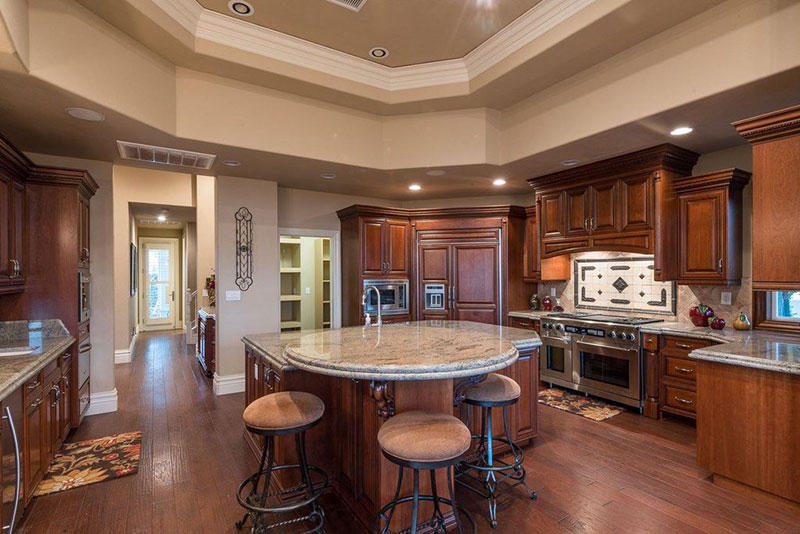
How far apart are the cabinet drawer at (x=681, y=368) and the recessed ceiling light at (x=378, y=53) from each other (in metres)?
3.86

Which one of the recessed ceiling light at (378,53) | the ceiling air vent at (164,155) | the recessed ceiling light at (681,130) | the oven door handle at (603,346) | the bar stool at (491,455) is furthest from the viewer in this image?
the oven door handle at (603,346)

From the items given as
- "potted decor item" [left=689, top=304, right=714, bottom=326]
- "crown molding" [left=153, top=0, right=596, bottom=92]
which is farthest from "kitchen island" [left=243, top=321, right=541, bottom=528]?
"crown molding" [left=153, top=0, right=596, bottom=92]

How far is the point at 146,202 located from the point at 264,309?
12.0ft

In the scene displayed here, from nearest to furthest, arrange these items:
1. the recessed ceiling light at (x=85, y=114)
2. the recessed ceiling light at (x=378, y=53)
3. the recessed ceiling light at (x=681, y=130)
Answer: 1. the recessed ceiling light at (x=85, y=114)
2. the recessed ceiling light at (x=681, y=130)
3. the recessed ceiling light at (x=378, y=53)

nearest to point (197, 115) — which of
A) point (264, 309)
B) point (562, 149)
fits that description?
point (264, 309)

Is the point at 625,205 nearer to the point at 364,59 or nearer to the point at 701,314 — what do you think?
the point at 701,314

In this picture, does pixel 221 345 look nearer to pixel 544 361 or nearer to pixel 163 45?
pixel 163 45

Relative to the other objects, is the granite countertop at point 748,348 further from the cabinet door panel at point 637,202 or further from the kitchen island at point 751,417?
the cabinet door panel at point 637,202

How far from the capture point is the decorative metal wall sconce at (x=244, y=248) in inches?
193

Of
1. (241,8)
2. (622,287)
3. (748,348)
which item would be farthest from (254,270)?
(748,348)

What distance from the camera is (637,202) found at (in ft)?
→ 13.3

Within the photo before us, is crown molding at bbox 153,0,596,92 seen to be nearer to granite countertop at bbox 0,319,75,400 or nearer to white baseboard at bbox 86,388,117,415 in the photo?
granite countertop at bbox 0,319,75,400

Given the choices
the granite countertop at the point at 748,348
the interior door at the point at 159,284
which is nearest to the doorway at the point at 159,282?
the interior door at the point at 159,284

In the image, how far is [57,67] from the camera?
2504 millimetres
